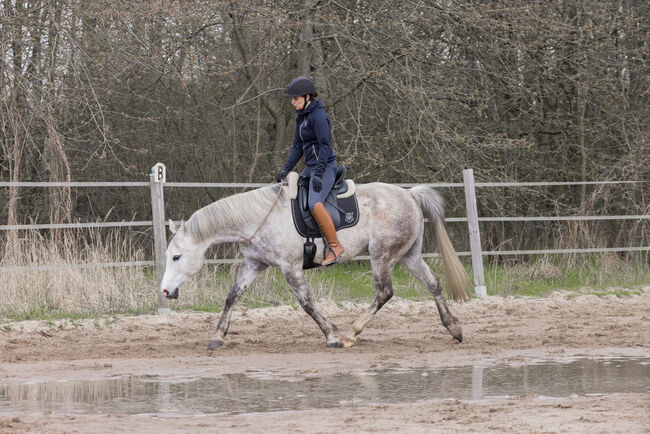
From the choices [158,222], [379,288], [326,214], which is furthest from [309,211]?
[158,222]

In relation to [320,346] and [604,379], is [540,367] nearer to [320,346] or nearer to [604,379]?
[604,379]

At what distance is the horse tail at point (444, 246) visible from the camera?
8820 mm

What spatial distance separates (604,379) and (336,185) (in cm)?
309

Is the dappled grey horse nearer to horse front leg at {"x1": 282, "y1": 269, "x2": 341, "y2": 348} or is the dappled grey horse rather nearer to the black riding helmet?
horse front leg at {"x1": 282, "y1": 269, "x2": 341, "y2": 348}

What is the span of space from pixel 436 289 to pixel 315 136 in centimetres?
189

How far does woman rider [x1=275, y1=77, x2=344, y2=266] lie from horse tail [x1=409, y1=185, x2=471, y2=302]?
128cm

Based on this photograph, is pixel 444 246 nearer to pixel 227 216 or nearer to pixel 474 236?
pixel 227 216

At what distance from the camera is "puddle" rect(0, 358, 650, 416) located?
17.9ft

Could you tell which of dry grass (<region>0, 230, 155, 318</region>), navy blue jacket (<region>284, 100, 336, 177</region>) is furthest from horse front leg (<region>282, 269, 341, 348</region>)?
dry grass (<region>0, 230, 155, 318</region>)

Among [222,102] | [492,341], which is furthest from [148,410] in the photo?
[222,102]

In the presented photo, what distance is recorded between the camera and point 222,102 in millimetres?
17500

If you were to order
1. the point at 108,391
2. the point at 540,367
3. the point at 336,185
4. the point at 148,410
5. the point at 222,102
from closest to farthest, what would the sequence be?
the point at 148,410 < the point at 108,391 < the point at 540,367 < the point at 336,185 < the point at 222,102

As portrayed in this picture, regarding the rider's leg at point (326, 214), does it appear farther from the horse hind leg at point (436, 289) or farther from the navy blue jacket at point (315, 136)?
the horse hind leg at point (436, 289)

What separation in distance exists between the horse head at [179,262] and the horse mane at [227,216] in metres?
0.09
